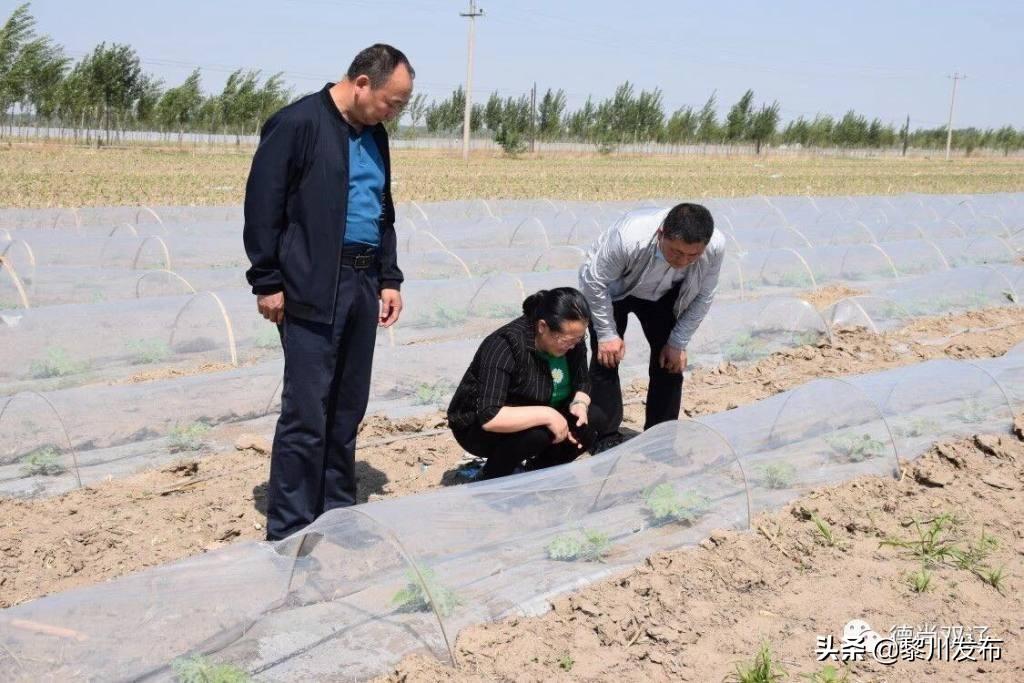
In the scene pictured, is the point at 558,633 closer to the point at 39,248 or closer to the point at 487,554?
the point at 487,554

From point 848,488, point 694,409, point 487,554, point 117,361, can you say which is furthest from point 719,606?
point 117,361

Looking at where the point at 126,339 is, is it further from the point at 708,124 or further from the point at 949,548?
the point at 708,124

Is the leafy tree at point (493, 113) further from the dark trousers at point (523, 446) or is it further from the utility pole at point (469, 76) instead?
the dark trousers at point (523, 446)

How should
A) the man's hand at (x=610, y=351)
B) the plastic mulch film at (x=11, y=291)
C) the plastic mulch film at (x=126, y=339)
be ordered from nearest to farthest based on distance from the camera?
the man's hand at (x=610, y=351), the plastic mulch film at (x=126, y=339), the plastic mulch film at (x=11, y=291)

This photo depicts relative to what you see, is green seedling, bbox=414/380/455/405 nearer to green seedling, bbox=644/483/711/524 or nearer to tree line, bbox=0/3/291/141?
green seedling, bbox=644/483/711/524

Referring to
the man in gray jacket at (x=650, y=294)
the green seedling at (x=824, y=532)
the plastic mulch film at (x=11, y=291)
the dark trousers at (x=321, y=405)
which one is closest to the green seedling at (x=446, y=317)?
the plastic mulch film at (x=11, y=291)

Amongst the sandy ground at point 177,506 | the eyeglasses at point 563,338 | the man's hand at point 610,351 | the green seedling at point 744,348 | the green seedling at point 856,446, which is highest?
the eyeglasses at point 563,338

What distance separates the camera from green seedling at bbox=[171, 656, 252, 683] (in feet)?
8.48

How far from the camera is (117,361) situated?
588 cm

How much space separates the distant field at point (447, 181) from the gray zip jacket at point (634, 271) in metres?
12.6

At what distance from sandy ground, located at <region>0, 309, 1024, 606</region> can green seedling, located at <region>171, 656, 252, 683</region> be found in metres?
1.01

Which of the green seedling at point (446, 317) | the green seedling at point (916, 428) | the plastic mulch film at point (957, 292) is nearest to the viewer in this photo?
the green seedling at point (916, 428)

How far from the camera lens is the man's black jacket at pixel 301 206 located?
3275 millimetres

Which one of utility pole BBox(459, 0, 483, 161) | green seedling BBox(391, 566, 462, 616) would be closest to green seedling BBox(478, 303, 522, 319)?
green seedling BBox(391, 566, 462, 616)
